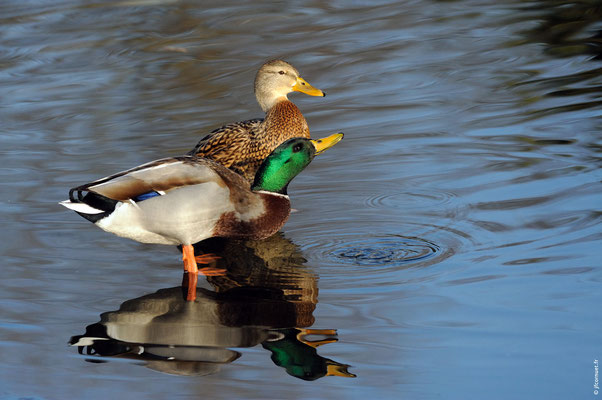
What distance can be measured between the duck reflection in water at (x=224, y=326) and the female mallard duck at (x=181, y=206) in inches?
9.5

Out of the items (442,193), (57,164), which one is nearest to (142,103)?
(57,164)

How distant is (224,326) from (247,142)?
9.03 ft

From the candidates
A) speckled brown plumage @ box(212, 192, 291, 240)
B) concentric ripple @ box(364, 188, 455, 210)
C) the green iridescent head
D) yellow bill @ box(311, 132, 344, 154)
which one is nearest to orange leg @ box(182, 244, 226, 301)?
speckled brown plumage @ box(212, 192, 291, 240)

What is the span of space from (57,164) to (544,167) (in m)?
3.68

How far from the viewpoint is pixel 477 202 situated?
6.47 meters

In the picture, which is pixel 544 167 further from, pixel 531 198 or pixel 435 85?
pixel 435 85

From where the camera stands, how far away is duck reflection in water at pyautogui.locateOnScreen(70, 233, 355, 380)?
4480mm

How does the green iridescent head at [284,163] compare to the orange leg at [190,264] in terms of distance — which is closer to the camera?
the orange leg at [190,264]

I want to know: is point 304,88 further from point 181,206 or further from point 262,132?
point 181,206

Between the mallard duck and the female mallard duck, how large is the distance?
1338 mm

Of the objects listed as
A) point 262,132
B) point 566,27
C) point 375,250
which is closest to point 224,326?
point 375,250

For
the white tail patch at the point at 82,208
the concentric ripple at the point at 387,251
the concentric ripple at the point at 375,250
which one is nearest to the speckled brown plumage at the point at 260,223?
the concentric ripple at the point at 375,250

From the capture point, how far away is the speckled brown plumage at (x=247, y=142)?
7367 millimetres

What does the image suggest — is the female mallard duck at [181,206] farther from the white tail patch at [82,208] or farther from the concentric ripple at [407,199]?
the concentric ripple at [407,199]
